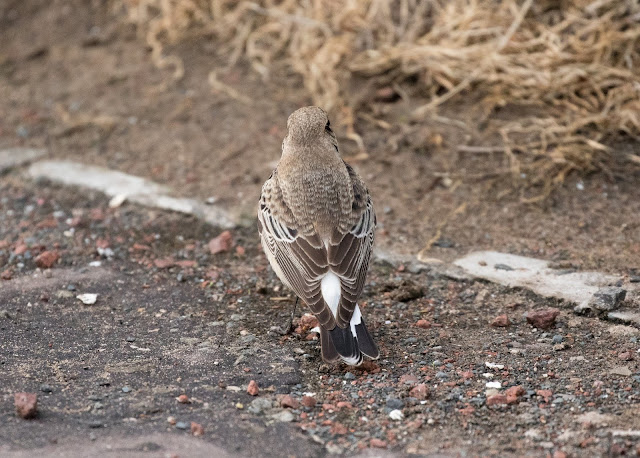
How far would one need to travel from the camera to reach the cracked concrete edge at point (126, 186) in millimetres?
7598

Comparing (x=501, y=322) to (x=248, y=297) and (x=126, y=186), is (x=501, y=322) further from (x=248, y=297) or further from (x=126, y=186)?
(x=126, y=186)

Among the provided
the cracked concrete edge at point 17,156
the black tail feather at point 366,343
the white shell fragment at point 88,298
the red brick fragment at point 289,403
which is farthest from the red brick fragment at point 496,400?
the cracked concrete edge at point 17,156

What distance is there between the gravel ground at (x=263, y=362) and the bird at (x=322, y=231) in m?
0.28

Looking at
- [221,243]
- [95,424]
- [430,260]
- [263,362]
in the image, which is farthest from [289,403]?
[221,243]

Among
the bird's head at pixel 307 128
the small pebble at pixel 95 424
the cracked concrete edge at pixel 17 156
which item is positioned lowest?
the cracked concrete edge at pixel 17 156

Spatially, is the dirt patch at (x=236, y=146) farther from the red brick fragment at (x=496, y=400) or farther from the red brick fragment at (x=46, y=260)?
the red brick fragment at (x=496, y=400)

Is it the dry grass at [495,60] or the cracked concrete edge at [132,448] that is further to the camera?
the dry grass at [495,60]

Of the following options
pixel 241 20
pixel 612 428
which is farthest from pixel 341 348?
pixel 241 20

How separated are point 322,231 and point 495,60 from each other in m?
3.64

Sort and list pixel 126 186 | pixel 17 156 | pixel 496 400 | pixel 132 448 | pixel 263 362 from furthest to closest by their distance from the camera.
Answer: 1. pixel 17 156
2. pixel 126 186
3. pixel 263 362
4. pixel 496 400
5. pixel 132 448

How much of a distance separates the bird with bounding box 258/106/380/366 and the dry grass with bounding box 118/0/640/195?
2.18 meters

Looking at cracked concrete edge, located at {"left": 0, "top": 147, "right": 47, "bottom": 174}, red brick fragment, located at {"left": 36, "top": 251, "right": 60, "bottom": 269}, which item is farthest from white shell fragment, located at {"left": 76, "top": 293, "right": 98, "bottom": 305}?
cracked concrete edge, located at {"left": 0, "top": 147, "right": 47, "bottom": 174}

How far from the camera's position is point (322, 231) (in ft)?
18.9

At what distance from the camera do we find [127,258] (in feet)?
23.2
